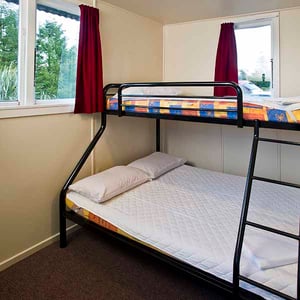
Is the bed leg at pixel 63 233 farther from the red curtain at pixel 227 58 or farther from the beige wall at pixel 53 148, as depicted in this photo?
the red curtain at pixel 227 58

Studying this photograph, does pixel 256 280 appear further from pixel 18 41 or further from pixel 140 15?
pixel 140 15

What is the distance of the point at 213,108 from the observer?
1.92 metres

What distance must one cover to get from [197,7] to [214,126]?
135cm

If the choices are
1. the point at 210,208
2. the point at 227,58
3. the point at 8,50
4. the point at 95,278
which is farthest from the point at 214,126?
the point at 8,50

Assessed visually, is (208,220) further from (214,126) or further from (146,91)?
(214,126)

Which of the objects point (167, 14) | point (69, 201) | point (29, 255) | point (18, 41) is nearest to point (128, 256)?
point (69, 201)

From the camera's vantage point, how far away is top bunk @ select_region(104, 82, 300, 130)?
166 cm

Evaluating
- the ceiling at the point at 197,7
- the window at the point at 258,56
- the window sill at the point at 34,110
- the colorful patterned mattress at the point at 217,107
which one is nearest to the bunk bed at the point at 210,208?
the colorful patterned mattress at the point at 217,107

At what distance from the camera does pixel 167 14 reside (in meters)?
3.17

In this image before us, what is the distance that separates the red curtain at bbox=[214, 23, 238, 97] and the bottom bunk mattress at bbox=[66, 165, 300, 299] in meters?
1.13

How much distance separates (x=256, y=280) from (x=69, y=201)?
62.0 inches

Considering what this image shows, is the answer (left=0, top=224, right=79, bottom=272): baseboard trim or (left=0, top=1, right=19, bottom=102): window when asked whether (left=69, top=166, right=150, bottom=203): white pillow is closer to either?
(left=0, top=224, right=79, bottom=272): baseboard trim

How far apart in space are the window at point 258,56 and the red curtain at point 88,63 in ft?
5.39

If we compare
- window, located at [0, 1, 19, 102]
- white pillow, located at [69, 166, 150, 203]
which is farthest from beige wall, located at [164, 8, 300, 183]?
window, located at [0, 1, 19, 102]
